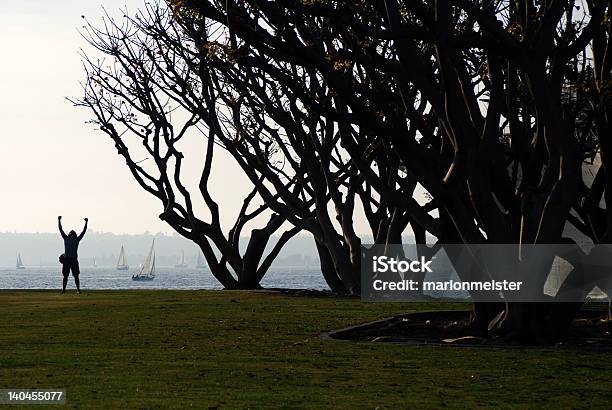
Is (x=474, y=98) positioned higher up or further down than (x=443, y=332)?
higher up

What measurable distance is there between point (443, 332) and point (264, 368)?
688 centimetres

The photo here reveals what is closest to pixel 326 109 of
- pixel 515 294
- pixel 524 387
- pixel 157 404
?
pixel 515 294

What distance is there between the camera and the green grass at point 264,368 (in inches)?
477

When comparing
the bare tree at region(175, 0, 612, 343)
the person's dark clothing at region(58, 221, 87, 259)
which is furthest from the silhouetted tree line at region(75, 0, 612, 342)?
the person's dark clothing at region(58, 221, 87, 259)

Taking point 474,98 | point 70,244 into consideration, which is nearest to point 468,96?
point 474,98

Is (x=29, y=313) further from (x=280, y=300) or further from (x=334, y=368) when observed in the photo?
(x=334, y=368)

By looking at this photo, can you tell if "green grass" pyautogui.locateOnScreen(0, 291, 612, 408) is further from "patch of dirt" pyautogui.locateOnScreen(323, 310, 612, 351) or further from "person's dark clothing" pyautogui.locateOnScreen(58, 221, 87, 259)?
"person's dark clothing" pyautogui.locateOnScreen(58, 221, 87, 259)

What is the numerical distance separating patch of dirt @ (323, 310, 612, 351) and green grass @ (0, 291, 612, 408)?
76cm

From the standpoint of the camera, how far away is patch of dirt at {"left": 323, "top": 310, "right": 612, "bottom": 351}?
60.6ft

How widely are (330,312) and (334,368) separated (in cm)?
1103

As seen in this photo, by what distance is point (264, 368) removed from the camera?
579 inches

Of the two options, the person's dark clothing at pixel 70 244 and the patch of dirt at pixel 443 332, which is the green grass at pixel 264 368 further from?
the person's dark clothing at pixel 70 244

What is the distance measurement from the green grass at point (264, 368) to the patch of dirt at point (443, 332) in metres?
0.76

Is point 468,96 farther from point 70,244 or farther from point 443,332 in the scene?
point 70,244
